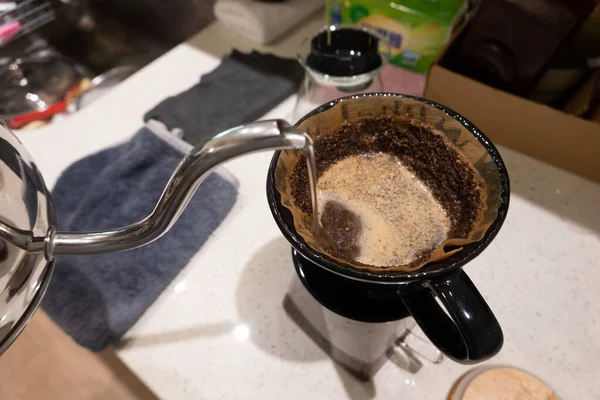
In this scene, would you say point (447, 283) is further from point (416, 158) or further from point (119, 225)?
point (119, 225)

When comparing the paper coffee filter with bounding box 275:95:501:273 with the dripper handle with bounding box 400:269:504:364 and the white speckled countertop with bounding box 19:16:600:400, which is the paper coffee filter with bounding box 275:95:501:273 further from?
the white speckled countertop with bounding box 19:16:600:400

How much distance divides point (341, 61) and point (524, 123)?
0.25m

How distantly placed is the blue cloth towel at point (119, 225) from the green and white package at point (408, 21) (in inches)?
13.4

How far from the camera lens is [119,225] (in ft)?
1.84

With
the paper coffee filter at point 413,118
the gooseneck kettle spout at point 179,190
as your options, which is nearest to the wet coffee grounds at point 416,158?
the paper coffee filter at point 413,118

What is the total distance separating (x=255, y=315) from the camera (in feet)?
1.64

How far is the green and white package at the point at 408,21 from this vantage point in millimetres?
651

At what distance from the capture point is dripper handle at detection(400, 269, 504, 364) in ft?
1.03

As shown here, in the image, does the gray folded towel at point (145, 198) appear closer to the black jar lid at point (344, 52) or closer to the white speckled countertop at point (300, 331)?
the white speckled countertop at point (300, 331)

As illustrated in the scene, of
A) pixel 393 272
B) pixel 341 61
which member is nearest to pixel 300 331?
pixel 393 272

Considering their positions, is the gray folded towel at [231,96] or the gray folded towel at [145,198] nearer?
the gray folded towel at [145,198]

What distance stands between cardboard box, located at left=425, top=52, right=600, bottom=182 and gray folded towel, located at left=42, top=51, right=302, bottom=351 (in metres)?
0.24

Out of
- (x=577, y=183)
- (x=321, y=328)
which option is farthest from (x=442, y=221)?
(x=577, y=183)

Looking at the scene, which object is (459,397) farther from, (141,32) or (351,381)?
(141,32)
